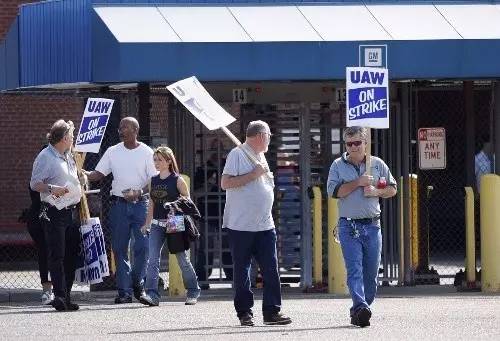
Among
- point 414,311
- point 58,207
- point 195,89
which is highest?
point 195,89

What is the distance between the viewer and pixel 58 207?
1545 centimetres

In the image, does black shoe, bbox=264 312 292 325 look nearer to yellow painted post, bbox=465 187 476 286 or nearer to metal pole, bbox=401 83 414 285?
yellow painted post, bbox=465 187 476 286

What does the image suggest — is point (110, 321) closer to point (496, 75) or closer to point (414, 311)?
point (414, 311)

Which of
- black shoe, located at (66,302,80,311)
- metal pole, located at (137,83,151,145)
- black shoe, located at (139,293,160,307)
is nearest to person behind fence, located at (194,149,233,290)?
metal pole, located at (137,83,151,145)

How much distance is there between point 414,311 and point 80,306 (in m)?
3.53

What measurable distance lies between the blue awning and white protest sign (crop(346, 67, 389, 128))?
9.31ft

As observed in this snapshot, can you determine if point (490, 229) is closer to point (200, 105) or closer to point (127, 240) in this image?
point (127, 240)

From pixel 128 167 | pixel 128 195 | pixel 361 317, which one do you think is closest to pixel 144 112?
pixel 128 167

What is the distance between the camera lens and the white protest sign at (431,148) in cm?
1869

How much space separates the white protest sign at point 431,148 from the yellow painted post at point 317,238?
4.70 ft

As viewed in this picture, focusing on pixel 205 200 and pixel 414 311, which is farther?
pixel 205 200

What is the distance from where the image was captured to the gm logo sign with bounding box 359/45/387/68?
17.6 m

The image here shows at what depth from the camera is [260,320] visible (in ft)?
46.9

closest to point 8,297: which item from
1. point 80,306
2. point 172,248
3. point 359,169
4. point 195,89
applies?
point 80,306
